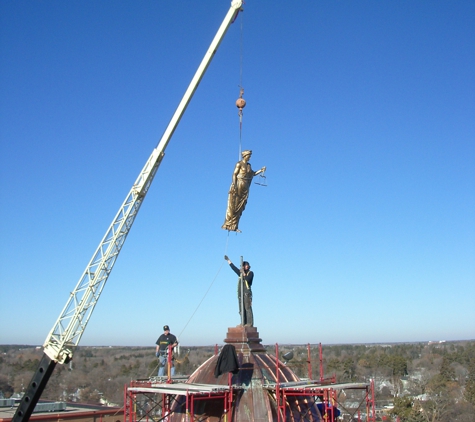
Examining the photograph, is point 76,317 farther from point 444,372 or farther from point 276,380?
point 444,372

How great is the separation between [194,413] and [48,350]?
9.08 meters

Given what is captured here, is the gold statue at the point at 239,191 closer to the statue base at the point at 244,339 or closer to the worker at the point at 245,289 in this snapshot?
the worker at the point at 245,289

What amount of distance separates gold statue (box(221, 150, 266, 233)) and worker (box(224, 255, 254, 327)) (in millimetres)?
A: 1374

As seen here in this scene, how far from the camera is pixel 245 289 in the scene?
21031mm

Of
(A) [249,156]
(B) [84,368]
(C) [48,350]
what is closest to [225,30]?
(A) [249,156]

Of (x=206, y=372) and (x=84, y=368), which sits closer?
(x=206, y=372)

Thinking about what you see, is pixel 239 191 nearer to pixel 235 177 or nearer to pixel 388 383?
pixel 235 177

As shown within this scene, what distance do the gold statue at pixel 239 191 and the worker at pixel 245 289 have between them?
1374mm

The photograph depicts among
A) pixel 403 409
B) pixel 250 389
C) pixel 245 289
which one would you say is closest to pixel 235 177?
pixel 245 289

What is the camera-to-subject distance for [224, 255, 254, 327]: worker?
20.6 metres

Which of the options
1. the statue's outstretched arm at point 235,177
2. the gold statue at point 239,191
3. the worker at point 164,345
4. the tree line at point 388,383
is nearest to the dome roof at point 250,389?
the worker at point 164,345

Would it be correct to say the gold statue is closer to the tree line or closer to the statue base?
the statue base

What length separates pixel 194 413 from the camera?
59.0 feet

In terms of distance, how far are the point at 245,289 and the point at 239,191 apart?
3.62 metres
